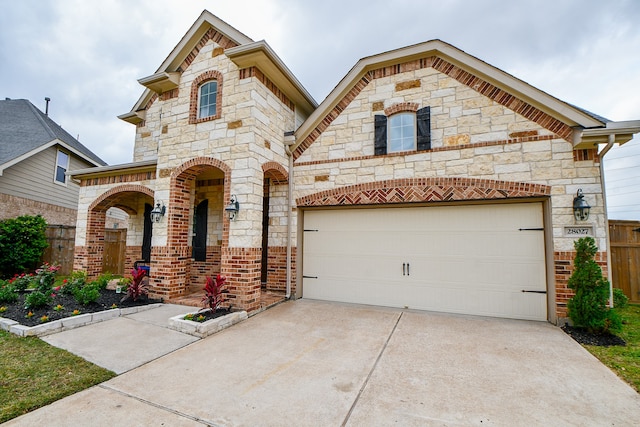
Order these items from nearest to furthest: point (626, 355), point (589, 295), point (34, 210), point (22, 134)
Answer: point (626, 355)
point (589, 295)
point (34, 210)
point (22, 134)

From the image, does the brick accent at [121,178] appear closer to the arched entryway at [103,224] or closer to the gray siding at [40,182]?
the arched entryway at [103,224]

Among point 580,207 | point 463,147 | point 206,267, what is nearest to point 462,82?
point 463,147

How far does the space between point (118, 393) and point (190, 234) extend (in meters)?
6.20

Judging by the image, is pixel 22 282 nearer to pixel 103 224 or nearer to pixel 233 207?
pixel 103 224

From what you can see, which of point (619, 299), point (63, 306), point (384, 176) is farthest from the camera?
point (384, 176)

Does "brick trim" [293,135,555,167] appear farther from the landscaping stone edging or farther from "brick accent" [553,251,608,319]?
the landscaping stone edging

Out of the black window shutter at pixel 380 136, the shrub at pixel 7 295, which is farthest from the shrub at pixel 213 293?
the black window shutter at pixel 380 136

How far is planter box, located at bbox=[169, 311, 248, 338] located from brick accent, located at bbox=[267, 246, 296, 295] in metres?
2.11

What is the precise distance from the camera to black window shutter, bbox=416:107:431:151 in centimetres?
625

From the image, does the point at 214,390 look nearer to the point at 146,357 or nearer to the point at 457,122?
the point at 146,357

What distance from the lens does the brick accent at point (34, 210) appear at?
1063 centimetres

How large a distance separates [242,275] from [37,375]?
3128 millimetres

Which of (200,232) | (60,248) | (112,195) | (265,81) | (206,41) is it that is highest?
(206,41)

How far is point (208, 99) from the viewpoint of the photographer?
6965 mm
